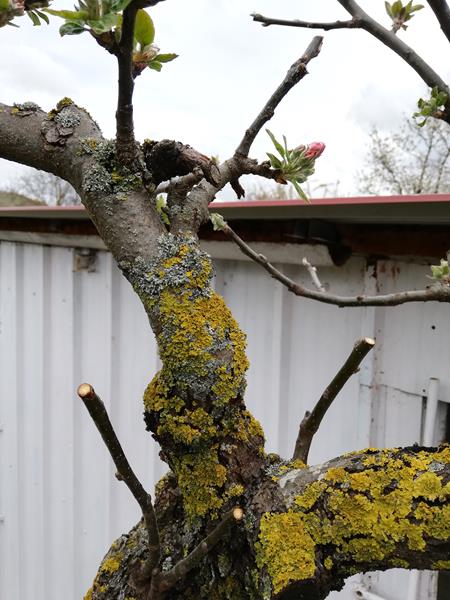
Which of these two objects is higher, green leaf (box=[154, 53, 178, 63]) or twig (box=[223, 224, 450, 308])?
green leaf (box=[154, 53, 178, 63])

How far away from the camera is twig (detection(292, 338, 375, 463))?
712 millimetres

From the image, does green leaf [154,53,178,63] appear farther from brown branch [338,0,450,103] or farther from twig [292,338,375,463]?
brown branch [338,0,450,103]

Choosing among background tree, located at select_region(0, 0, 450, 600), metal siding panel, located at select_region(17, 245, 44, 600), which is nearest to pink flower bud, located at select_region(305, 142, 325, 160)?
background tree, located at select_region(0, 0, 450, 600)

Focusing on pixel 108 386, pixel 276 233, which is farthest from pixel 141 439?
pixel 276 233

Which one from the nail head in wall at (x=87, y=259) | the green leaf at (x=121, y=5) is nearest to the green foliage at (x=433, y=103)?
the green leaf at (x=121, y=5)

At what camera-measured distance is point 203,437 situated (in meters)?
0.64

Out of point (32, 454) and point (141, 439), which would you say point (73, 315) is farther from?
point (32, 454)

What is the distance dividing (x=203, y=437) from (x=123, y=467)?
0.10 m

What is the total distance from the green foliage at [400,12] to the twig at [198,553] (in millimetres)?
1167

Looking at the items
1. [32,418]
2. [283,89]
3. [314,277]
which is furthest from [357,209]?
[32,418]

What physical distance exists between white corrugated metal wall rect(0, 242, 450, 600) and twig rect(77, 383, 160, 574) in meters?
0.96

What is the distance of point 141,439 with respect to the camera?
225 centimetres

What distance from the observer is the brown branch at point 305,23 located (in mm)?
1163

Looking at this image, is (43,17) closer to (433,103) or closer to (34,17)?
(34,17)
